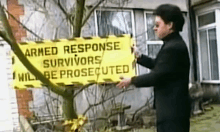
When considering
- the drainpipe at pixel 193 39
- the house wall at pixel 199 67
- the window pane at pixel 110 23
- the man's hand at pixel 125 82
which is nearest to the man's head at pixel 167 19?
the man's hand at pixel 125 82

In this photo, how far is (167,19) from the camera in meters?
1.78

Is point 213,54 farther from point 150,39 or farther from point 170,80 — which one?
point 170,80

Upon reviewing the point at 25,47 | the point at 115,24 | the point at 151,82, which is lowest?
the point at 151,82

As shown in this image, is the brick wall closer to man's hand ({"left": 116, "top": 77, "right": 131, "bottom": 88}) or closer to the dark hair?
man's hand ({"left": 116, "top": 77, "right": 131, "bottom": 88})

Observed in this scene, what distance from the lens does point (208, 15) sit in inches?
279

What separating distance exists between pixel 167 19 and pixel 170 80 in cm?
50

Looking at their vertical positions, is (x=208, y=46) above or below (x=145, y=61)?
above

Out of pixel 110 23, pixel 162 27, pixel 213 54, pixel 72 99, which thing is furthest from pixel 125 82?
pixel 213 54

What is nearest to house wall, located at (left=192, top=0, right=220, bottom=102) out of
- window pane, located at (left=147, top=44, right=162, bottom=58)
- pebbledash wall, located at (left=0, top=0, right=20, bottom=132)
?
window pane, located at (left=147, top=44, right=162, bottom=58)

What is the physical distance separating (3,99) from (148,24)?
417 centimetres

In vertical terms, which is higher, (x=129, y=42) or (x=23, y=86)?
(x=129, y=42)

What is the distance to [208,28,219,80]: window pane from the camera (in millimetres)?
6938

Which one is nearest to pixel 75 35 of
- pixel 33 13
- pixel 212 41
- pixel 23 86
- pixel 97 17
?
pixel 23 86

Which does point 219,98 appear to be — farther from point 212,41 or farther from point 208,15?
point 208,15
